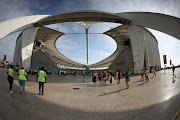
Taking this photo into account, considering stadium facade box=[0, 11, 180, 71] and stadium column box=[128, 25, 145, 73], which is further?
stadium column box=[128, 25, 145, 73]

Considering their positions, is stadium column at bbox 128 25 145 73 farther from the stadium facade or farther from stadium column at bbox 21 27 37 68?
stadium column at bbox 21 27 37 68

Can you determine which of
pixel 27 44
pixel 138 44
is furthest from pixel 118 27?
pixel 27 44

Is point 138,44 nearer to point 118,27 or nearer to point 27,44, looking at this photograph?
point 118,27

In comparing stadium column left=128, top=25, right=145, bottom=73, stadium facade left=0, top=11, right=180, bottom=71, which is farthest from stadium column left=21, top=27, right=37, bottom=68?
stadium column left=128, top=25, right=145, bottom=73

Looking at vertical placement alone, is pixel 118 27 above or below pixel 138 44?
above

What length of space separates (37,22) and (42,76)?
1692 cm

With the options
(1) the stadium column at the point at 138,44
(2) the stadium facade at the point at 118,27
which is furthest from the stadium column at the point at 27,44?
(1) the stadium column at the point at 138,44

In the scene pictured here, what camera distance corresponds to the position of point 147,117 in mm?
2438

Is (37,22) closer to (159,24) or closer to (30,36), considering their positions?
(30,36)

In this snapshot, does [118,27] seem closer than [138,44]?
No

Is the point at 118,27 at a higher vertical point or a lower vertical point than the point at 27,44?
→ higher

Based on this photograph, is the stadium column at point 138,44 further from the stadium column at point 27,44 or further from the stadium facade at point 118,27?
the stadium column at point 27,44

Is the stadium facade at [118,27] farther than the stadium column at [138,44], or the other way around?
the stadium column at [138,44]

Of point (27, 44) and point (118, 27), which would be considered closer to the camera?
point (27, 44)
